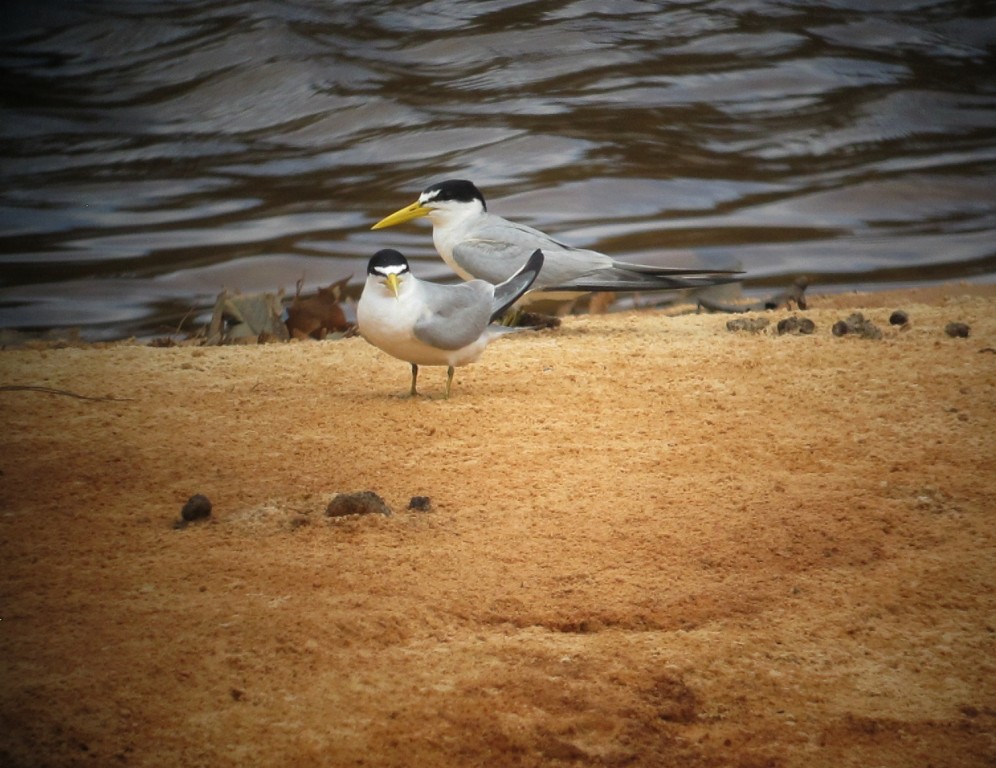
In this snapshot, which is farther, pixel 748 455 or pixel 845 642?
pixel 748 455

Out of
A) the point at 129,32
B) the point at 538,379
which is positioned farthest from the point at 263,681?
the point at 129,32

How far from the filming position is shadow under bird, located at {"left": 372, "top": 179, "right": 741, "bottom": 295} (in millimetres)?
6668

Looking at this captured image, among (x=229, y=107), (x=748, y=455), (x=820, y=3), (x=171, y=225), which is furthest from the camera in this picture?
(x=820, y=3)

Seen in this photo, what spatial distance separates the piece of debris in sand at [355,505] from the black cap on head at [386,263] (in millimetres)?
1670

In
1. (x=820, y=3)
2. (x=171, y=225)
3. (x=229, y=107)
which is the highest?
(x=820, y=3)

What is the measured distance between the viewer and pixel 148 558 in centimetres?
292

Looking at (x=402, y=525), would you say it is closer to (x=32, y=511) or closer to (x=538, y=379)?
(x=32, y=511)

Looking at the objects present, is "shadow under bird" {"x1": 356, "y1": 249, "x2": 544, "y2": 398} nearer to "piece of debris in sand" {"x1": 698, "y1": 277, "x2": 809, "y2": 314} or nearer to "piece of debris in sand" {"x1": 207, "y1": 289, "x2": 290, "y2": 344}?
"piece of debris in sand" {"x1": 207, "y1": 289, "x2": 290, "y2": 344}

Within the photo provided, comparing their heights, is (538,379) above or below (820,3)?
below

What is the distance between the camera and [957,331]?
5211 millimetres

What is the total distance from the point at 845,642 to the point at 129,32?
41.1 feet

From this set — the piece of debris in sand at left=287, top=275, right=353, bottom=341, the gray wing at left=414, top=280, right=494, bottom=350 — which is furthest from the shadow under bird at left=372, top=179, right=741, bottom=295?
the gray wing at left=414, top=280, right=494, bottom=350

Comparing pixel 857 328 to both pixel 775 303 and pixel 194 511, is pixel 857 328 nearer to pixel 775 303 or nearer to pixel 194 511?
pixel 775 303

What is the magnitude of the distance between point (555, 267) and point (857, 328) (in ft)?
6.17
